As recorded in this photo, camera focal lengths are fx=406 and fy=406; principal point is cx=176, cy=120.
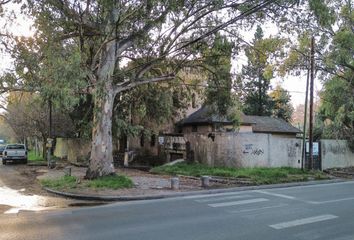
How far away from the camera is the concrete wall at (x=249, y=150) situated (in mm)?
24000

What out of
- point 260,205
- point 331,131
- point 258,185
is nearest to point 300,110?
point 331,131

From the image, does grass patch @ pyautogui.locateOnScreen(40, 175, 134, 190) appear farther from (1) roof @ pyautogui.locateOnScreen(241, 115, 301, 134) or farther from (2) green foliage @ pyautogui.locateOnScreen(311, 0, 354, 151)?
(1) roof @ pyautogui.locateOnScreen(241, 115, 301, 134)

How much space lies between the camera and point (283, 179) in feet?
66.5

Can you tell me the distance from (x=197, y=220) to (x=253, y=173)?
39.6 feet

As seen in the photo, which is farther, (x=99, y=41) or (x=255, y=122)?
(x=255, y=122)

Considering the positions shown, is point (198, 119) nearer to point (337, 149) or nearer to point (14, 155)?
point (337, 149)

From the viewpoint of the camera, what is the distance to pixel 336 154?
27375mm

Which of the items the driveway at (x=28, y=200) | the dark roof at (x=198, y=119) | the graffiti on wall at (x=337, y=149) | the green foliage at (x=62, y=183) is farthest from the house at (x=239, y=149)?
the driveway at (x=28, y=200)

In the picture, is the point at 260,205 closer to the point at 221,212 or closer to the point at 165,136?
the point at 221,212

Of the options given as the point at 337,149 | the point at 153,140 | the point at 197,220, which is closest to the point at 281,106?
the point at 153,140

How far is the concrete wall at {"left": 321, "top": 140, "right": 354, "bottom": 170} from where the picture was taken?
26578 mm

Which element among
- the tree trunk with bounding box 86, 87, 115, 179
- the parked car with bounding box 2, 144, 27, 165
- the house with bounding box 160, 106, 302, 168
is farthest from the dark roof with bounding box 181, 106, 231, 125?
the tree trunk with bounding box 86, 87, 115, 179

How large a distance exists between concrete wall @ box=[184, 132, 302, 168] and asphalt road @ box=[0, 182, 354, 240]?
10336 mm

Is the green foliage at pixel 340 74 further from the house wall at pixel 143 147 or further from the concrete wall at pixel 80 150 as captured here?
the concrete wall at pixel 80 150
